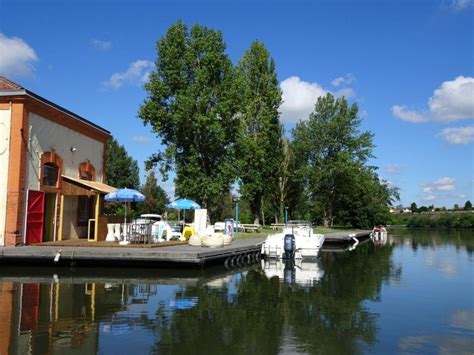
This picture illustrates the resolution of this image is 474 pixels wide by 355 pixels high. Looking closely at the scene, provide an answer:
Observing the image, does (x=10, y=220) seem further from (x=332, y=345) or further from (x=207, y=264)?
(x=332, y=345)

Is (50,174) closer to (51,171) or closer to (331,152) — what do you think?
(51,171)

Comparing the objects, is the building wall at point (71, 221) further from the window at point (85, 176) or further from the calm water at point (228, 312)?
the calm water at point (228, 312)

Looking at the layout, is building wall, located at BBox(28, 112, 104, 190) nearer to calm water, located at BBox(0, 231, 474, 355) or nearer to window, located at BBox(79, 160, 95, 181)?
window, located at BBox(79, 160, 95, 181)

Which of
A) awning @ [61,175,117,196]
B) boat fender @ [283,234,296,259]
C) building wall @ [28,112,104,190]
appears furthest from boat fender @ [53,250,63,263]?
boat fender @ [283,234,296,259]

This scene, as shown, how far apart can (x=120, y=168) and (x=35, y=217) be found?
35174 mm

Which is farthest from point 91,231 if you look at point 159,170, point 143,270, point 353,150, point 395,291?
point 353,150

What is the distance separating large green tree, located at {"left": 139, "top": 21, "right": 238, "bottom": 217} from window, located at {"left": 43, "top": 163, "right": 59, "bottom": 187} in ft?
36.3

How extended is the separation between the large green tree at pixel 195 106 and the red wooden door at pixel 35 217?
41.9ft

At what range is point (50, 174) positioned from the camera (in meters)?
21.9

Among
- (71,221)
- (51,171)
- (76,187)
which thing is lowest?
(71,221)

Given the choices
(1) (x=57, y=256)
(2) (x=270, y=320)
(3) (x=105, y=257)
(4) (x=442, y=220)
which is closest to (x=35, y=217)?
(1) (x=57, y=256)

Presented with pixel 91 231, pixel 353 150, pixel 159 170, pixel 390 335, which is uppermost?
pixel 353 150

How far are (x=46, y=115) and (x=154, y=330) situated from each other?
14742 mm

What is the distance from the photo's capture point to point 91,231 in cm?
2438
